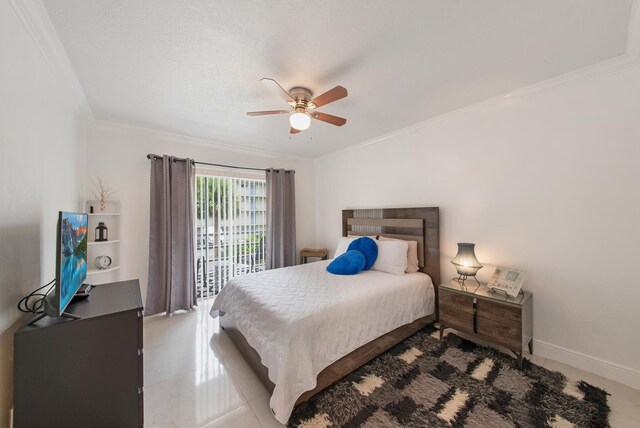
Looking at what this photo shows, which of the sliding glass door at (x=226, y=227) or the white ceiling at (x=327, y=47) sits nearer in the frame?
the white ceiling at (x=327, y=47)

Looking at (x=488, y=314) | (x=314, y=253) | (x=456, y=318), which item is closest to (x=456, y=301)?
(x=456, y=318)

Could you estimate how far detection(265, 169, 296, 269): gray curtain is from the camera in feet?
13.7

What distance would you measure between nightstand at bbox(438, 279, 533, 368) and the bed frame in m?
0.40

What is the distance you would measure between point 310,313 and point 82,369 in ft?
4.14

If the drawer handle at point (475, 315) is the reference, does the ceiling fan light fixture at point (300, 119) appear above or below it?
above

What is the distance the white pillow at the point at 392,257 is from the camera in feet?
9.30

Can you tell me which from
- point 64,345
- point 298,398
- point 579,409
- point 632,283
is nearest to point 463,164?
point 632,283

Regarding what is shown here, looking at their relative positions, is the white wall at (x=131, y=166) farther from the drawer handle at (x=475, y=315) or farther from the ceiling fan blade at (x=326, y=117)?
the drawer handle at (x=475, y=315)

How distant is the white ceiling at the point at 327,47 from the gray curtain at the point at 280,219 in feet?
6.03

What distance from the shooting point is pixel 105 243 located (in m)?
2.85

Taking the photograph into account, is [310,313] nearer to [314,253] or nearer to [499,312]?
[499,312]

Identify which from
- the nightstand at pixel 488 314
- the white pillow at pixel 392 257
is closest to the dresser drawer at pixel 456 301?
the nightstand at pixel 488 314

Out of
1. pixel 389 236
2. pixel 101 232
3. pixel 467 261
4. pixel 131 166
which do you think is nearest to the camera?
pixel 467 261

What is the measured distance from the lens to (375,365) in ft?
6.87
